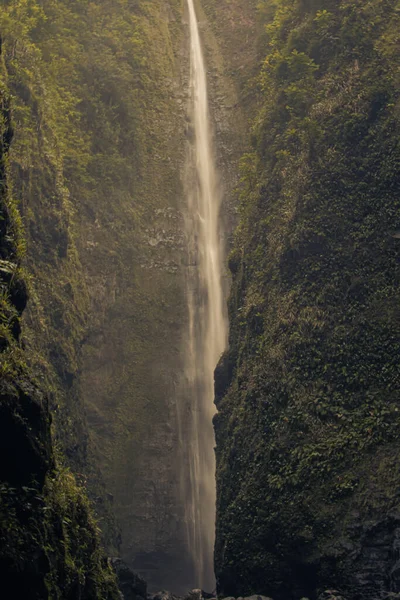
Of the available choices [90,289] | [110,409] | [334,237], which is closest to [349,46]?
[334,237]

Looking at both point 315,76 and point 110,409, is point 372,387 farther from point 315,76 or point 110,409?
point 110,409

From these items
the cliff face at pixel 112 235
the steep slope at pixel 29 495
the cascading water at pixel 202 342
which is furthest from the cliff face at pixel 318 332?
the cliff face at pixel 112 235

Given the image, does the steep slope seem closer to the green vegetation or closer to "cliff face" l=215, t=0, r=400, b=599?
"cliff face" l=215, t=0, r=400, b=599

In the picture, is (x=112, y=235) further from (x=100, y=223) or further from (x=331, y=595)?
(x=331, y=595)

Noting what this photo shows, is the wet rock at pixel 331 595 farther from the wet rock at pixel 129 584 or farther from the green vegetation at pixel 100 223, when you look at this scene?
the green vegetation at pixel 100 223

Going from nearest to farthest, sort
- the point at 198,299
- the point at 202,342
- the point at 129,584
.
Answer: the point at 129,584 → the point at 202,342 → the point at 198,299

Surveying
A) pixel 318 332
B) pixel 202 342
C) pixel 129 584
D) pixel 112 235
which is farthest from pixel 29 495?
pixel 112 235

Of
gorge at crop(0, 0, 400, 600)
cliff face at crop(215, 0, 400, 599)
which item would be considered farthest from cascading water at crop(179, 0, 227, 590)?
cliff face at crop(215, 0, 400, 599)
